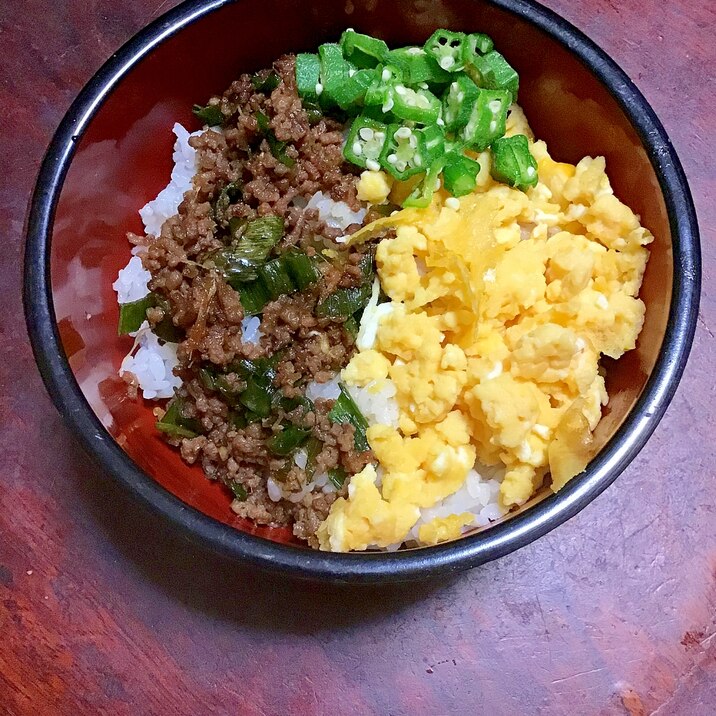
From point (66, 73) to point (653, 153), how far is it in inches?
51.2

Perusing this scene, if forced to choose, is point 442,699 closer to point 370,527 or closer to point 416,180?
point 370,527

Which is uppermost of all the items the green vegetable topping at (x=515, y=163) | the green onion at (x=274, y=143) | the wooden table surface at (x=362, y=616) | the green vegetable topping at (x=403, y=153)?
the green vegetable topping at (x=515, y=163)

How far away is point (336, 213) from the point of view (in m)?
1.41

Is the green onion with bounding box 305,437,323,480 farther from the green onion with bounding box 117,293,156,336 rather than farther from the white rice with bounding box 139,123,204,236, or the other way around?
the white rice with bounding box 139,123,204,236

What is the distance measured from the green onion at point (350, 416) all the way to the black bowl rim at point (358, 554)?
24 centimetres

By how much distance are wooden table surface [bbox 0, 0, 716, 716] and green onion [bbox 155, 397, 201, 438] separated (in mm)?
224

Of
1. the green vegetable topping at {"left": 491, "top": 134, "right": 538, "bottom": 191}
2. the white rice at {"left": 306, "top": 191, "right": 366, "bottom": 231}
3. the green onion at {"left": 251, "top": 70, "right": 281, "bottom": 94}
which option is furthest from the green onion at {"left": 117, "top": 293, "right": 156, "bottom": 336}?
the green vegetable topping at {"left": 491, "top": 134, "right": 538, "bottom": 191}

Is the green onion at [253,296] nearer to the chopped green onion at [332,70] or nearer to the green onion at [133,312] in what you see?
the green onion at [133,312]

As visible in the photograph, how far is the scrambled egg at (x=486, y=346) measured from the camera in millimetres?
1258

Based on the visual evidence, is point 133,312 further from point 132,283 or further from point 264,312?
point 264,312

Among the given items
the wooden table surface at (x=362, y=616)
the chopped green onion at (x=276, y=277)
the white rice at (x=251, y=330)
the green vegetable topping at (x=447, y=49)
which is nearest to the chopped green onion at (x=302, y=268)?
the chopped green onion at (x=276, y=277)

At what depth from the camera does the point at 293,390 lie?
4.46 ft

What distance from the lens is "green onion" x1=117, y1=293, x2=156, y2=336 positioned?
1433 millimetres

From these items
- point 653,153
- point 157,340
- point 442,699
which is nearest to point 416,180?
point 653,153
